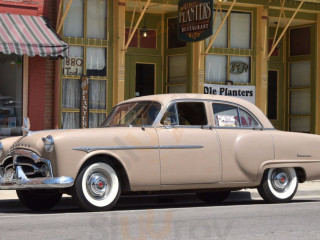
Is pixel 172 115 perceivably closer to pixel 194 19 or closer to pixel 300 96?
pixel 194 19

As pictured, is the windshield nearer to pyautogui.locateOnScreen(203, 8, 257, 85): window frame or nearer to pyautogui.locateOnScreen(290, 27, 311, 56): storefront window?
pyautogui.locateOnScreen(203, 8, 257, 85): window frame

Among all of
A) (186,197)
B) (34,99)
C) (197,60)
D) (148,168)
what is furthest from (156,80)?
(148,168)

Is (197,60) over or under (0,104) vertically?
over

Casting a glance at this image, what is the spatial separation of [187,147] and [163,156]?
438 mm

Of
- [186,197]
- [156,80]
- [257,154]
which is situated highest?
[156,80]

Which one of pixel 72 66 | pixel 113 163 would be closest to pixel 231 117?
pixel 113 163

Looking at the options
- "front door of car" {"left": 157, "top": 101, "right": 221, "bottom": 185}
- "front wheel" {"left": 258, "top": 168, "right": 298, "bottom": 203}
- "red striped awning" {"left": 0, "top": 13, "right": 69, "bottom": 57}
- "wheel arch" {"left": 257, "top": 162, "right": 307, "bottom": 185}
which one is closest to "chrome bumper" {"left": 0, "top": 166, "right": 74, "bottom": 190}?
"front door of car" {"left": 157, "top": 101, "right": 221, "bottom": 185}

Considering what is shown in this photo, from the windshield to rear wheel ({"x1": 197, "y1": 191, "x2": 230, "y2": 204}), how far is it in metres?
2.10

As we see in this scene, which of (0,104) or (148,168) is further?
(0,104)

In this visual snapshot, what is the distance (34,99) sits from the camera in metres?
18.5

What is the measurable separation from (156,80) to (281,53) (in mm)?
4797

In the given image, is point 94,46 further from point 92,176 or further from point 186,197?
point 92,176

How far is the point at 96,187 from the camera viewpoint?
10609 millimetres

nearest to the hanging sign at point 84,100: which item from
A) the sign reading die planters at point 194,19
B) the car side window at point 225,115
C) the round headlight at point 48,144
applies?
the sign reading die planters at point 194,19
